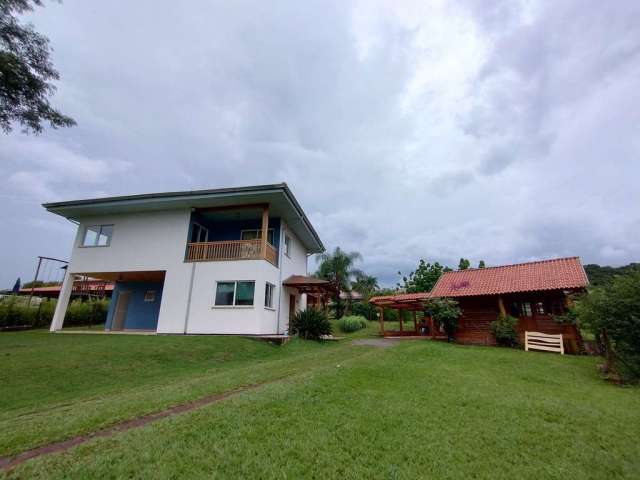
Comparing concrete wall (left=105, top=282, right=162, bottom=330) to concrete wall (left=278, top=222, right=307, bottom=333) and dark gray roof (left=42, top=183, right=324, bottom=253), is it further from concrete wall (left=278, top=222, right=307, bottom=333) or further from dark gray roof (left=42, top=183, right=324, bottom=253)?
concrete wall (left=278, top=222, right=307, bottom=333)

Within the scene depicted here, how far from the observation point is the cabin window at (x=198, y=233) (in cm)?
1566

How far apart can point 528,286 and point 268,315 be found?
41.7ft

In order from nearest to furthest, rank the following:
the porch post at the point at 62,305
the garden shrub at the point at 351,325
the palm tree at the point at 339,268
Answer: the porch post at the point at 62,305 → the garden shrub at the point at 351,325 → the palm tree at the point at 339,268

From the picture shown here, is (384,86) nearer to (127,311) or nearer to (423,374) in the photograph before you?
(423,374)

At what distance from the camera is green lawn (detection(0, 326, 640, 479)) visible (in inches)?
119

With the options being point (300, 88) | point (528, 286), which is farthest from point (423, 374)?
point (300, 88)

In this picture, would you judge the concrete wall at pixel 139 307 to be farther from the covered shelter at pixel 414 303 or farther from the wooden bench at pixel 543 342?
the wooden bench at pixel 543 342

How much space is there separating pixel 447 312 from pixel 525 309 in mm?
3912

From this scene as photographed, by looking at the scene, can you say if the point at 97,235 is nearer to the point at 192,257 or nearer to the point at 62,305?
the point at 62,305

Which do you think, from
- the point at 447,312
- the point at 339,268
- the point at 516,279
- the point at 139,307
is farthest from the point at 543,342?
the point at 139,307

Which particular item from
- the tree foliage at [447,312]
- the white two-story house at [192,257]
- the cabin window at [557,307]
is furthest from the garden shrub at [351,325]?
the cabin window at [557,307]

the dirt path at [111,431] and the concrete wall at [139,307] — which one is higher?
the concrete wall at [139,307]

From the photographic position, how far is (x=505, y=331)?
14.0 m

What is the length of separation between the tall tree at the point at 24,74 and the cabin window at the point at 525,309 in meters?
22.4
